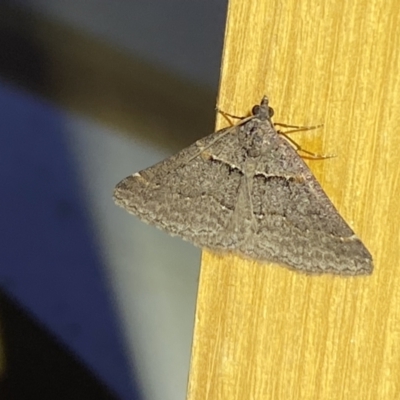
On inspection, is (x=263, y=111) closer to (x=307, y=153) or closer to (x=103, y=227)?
(x=307, y=153)

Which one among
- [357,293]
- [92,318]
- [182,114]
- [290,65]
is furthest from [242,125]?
[92,318]

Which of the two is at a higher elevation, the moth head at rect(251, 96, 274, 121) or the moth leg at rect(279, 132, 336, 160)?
the moth head at rect(251, 96, 274, 121)

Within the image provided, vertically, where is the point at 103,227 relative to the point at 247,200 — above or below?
below

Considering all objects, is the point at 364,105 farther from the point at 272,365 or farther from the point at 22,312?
the point at 22,312

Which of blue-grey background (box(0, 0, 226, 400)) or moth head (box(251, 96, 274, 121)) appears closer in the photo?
moth head (box(251, 96, 274, 121))

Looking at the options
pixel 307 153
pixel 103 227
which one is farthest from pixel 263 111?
pixel 103 227

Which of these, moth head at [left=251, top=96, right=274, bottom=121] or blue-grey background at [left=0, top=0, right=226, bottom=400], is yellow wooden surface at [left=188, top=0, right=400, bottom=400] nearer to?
moth head at [left=251, top=96, right=274, bottom=121]

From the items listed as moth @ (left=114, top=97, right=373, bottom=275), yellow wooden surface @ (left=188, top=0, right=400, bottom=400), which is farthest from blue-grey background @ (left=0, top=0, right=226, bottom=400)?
yellow wooden surface @ (left=188, top=0, right=400, bottom=400)

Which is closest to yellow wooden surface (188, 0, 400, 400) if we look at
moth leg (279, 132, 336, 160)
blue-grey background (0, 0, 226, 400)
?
moth leg (279, 132, 336, 160)
